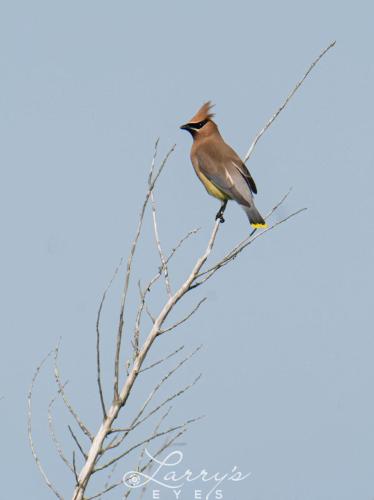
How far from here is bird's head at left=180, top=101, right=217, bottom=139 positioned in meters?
8.32

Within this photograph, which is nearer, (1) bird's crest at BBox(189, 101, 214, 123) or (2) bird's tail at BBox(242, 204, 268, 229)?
(2) bird's tail at BBox(242, 204, 268, 229)

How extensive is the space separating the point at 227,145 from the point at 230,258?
3.93 m

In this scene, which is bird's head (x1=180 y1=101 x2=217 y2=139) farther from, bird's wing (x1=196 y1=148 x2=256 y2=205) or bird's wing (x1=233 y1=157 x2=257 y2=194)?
bird's wing (x1=233 y1=157 x2=257 y2=194)

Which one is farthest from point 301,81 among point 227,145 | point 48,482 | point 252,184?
point 227,145

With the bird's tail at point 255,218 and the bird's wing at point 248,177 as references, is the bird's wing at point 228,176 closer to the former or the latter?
the bird's wing at point 248,177

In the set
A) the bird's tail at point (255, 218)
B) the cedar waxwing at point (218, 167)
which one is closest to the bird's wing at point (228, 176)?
the cedar waxwing at point (218, 167)

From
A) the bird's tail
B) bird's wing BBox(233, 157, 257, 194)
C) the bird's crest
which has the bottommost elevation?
the bird's tail

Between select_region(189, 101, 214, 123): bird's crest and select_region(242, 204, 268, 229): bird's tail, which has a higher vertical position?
select_region(189, 101, 214, 123): bird's crest

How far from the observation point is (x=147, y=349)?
4.17 metres

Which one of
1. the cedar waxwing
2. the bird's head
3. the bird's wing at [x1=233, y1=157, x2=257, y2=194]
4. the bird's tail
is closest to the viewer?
the bird's tail

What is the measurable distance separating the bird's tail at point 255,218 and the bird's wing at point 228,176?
0.45 feet

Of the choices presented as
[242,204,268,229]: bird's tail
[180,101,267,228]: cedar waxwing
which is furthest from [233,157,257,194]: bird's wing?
[242,204,268,229]: bird's tail

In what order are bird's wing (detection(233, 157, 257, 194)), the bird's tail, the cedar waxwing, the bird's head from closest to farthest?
1. the bird's tail
2. the cedar waxwing
3. bird's wing (detection(233, 157, 257, 194))
4. the bird's head

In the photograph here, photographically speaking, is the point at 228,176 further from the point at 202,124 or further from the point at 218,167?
the point at 202,124
